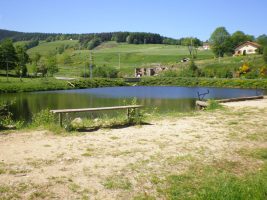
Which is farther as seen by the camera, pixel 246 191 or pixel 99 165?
pixel 99 165

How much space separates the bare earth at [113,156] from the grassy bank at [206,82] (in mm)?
57534

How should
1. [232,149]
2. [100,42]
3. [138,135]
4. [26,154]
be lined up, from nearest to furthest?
[26,154] < [232,149] < [138,135] < [100,42]

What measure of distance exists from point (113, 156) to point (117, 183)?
2.00 meters

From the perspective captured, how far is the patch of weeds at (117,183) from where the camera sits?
22.0 feet

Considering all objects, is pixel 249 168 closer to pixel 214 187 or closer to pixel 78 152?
pixel 214 187

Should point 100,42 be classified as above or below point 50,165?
above

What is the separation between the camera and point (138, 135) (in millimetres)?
11602

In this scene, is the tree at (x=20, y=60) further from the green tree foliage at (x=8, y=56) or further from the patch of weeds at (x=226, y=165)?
the patch of weeds at (x=226, y=165)

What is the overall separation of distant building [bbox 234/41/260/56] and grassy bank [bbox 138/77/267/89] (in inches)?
1180

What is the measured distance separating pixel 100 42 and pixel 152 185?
606ft

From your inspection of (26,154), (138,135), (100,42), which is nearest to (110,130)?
(138,135)

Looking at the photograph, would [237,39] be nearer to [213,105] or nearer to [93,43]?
[93,43]

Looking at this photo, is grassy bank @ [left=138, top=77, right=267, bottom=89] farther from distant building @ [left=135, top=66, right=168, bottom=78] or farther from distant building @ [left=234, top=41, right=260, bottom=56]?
distant building @ [left=234, top=41, right=260, bottom=56]

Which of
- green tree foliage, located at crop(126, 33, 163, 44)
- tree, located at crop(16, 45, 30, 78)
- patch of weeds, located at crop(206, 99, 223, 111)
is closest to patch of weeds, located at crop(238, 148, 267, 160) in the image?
patch of weeds, located at crop(206, 99, 223, 111)
